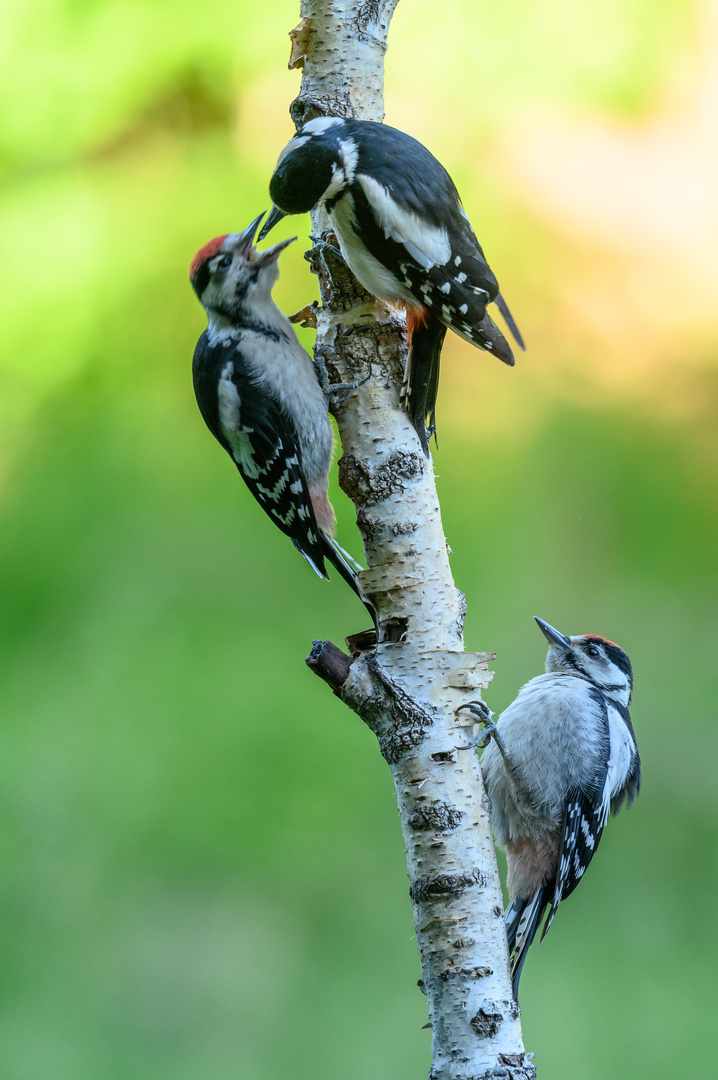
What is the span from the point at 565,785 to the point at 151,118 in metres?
2.76

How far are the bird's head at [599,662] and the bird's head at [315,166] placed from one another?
1.00m

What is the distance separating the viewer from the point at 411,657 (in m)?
1.28

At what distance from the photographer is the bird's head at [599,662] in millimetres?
1986

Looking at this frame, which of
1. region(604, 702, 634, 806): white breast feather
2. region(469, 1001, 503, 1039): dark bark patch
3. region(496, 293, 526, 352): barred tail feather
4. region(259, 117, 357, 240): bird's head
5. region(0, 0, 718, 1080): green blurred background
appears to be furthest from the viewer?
region(0, 0, 718, 1080): green blurred background

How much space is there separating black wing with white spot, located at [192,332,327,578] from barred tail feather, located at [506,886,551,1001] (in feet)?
2.24

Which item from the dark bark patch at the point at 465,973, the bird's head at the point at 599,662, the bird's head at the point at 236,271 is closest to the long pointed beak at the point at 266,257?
the bird's head at the point at 236,271

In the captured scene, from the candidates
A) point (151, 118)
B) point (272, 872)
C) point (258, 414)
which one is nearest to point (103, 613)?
point (272, 872)

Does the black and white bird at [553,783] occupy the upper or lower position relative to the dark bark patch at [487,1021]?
upper

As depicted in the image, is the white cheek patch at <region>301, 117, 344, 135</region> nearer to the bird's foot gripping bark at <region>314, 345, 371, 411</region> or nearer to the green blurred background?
the bird's foot gripping bark at <region>314, 345, 371, 411</region>

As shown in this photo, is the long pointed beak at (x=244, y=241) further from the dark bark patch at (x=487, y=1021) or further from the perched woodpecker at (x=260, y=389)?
the dark bark patch at (x=487, y=1021)

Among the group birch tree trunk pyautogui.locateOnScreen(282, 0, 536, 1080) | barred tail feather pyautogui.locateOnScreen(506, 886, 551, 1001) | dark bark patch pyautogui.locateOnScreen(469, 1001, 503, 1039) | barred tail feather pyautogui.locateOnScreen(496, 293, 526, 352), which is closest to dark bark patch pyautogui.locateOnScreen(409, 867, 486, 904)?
birch tree trunk pyautogui.locateOnScreen(282, 0, 536, 1080)

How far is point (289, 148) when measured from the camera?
133 cm

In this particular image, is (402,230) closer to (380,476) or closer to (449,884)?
(380,476)

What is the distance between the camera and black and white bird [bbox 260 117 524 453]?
1313 mm
